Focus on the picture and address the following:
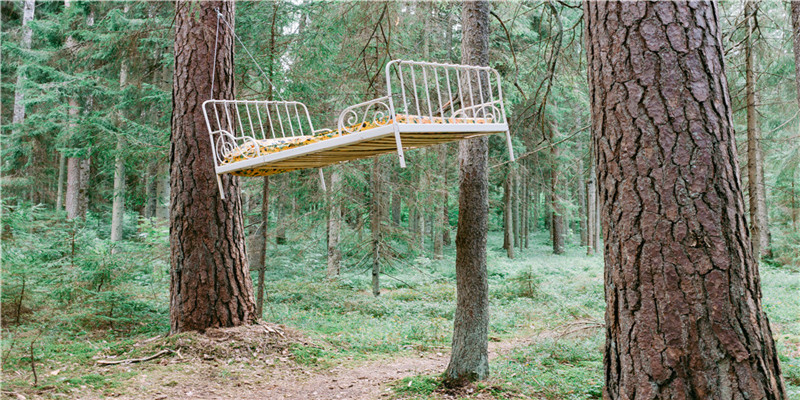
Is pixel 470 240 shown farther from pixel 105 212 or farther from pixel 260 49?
pixel 105 212

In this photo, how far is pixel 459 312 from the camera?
4832 millimetres

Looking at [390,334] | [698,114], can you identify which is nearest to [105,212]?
[390,334]

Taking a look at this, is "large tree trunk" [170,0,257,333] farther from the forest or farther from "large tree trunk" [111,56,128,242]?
"large tree trunk" [111,56,128,242]

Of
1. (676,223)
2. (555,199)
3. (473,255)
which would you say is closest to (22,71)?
(473,255)

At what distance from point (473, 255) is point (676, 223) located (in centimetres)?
277

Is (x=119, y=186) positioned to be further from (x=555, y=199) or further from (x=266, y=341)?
(x=555, y=199)

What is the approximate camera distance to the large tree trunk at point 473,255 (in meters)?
4.74

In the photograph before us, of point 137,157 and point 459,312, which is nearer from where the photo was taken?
point 459,312

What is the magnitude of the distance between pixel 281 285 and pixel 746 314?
9.54m

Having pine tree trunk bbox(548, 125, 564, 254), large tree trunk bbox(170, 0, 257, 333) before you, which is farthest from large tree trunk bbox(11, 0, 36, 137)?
pine tree trunk bbox(548, 125, 564, 254)

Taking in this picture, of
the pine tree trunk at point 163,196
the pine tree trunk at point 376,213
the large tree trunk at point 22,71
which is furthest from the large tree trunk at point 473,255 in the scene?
the large tree trunk at point 22,71

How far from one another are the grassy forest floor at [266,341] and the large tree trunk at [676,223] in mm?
2679

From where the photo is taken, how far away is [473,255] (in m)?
4.75

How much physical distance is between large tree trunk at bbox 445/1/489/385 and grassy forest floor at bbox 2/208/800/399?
280mm
